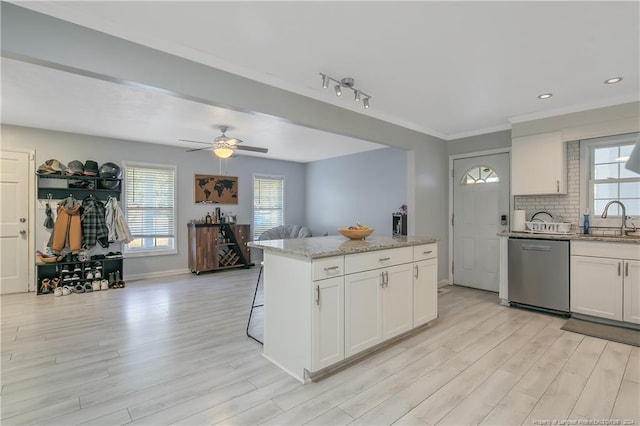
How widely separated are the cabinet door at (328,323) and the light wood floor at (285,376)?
156 mm

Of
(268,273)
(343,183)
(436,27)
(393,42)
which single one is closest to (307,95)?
(393,42)

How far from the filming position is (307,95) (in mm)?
3355

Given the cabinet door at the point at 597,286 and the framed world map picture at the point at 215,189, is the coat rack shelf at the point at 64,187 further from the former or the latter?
the cabinet door at the point at 597,286

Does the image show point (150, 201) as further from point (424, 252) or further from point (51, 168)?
point (424, 252)

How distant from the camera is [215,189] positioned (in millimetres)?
6988

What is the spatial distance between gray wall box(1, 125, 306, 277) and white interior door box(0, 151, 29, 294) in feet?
0.54

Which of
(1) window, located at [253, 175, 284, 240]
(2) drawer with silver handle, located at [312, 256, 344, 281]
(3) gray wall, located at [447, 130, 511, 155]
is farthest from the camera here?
(1) window, located at [253, 175, 284, 240]

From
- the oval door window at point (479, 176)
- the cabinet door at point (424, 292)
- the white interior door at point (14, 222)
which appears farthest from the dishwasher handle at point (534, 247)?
the white interior door at point (14, 222)

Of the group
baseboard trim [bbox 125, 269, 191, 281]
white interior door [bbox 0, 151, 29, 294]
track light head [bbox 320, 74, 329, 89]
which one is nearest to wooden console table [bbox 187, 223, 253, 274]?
baseboard trim [bbox 125, 269, 191, 281]

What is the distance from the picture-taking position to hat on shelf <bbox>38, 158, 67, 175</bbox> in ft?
16.4

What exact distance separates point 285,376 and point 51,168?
5.14 meters

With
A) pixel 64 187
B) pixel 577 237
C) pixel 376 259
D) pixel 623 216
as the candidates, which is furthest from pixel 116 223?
pixel 623 216

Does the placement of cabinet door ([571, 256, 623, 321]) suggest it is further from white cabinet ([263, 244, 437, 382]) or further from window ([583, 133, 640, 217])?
white cabinet ([263, 244, 437, 382])

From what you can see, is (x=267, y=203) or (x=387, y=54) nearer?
(x=387, y=54)
